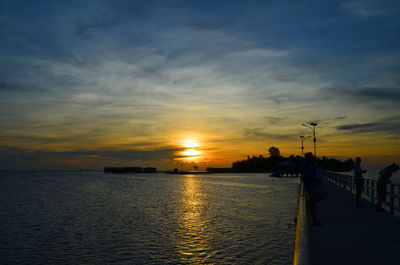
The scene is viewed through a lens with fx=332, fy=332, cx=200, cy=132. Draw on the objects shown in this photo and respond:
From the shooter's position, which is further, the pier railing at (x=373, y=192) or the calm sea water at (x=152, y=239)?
the calm sea water at (x=152, y=239)

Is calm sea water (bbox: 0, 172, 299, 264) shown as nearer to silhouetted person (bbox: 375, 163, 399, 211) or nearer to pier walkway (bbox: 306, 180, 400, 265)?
pier walkway (bbox: 306, 180, 400, 265)

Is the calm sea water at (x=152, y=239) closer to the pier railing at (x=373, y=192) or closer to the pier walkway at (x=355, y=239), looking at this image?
the pier walkway at (x=355, y=239)

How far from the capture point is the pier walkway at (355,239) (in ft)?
22.5

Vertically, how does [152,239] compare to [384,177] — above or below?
below

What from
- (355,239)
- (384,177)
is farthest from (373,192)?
(355,239)

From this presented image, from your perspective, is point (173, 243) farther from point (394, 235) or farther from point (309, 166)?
point (394, 235)

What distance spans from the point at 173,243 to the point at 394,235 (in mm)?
10298

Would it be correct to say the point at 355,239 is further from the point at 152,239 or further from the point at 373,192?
the point at 152,239

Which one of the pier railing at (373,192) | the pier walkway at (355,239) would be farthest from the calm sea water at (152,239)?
the pier railing at (373,192)

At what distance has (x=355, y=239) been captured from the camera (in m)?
8.62

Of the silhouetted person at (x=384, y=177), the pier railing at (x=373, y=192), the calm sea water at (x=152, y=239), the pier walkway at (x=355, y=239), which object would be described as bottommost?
the calm sea water at (x=152, y=239)

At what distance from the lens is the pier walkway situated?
686 centimetres

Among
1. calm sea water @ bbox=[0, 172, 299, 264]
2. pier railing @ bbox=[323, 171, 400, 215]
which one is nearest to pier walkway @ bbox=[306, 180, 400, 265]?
pier railing @ bbox=[323, 171, 400, 215]

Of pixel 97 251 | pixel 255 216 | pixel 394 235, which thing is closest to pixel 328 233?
pixel 394 235
